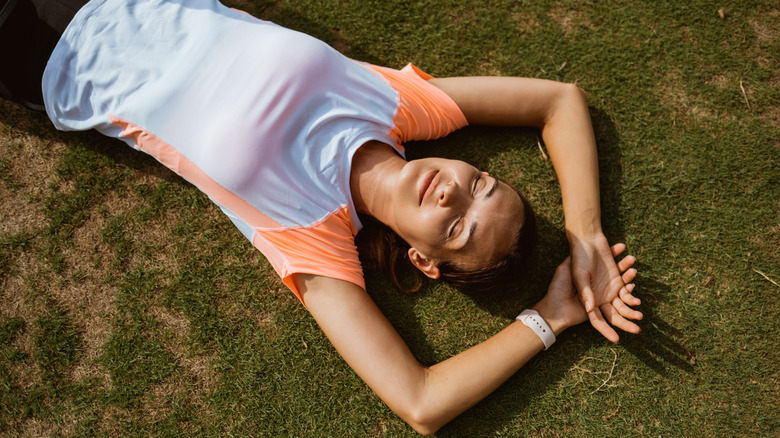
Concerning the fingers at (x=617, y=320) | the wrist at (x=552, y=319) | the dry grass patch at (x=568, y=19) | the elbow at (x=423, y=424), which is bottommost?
the elbow at (x=423, y=424)

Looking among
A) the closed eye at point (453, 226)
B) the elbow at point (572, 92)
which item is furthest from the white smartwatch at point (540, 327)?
the elbow at point (572, 92)

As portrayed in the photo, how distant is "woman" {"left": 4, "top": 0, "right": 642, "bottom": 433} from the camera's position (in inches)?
122

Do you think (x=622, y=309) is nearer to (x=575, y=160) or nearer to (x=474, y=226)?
(x=575, y=160)

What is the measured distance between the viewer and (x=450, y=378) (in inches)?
130

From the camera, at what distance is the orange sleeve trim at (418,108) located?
3.55 metres

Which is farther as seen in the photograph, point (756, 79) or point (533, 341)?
point (756, 79)

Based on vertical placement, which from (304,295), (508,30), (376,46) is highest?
(508,30)

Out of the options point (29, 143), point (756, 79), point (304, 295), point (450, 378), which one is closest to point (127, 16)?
point (29, 143)

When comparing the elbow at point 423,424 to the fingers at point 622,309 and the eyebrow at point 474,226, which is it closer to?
the eyebrow at point 474,226

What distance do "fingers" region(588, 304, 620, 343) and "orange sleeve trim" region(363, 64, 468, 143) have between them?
1.76m

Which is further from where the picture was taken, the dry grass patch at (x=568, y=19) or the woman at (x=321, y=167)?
the dry grass patch at (x=568, y=19)

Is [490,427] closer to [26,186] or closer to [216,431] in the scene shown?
[216,431]

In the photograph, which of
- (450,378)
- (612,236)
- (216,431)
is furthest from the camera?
(612,236)

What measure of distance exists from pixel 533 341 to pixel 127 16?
376 centimetres
